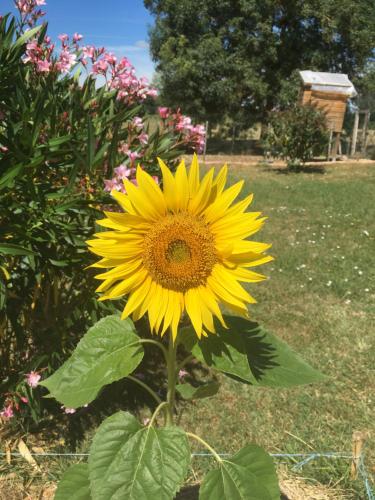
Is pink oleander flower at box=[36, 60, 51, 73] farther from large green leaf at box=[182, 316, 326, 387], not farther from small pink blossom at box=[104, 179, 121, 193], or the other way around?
large green leaf at box=[182, 316, 326, 387]

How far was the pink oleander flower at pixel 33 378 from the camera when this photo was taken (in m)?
2.46

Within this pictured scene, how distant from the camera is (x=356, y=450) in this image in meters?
2.38

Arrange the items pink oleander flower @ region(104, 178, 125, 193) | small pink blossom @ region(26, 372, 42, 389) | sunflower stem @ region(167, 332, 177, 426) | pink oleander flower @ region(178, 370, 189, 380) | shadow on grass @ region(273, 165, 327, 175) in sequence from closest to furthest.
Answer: sunflower stem @ region(167, 332, 177, 426) < pink oleander flower @ region(104, 178, 125, 193) < small pink blossom @ region(26, 372, 42, 389) < pink oleander flower @ region(178, 370, 189, 380) < shadow on grass @ region(273, 165, 327, 175)

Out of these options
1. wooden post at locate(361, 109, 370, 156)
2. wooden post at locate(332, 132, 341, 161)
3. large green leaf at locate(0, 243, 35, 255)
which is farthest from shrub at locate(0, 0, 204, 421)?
wooden post at locate(361, 109, 370, 156)

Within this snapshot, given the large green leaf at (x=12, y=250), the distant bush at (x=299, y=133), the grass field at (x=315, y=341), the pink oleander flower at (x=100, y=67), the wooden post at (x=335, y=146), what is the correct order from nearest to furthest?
the large green leaf at (x=12, y=250), the pink oleander flower at (x=100, y=67), the grass field at (x=315, y=341), the distant bush at (x=299, y=133), the wooden post at (x=335, y=146)

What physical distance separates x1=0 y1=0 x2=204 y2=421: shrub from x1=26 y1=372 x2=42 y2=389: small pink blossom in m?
0.06

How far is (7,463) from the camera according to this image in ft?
8.84

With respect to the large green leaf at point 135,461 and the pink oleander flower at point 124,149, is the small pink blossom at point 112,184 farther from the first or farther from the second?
the large green leaf at point 135,461

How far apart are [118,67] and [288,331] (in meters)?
2.85

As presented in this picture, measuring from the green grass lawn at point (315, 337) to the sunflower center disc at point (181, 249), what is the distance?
6.16 ft

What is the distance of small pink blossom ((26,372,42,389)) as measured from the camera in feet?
8.06

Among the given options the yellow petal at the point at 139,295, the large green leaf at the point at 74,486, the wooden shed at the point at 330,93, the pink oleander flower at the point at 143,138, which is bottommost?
the large green leaf at the point at 74,486

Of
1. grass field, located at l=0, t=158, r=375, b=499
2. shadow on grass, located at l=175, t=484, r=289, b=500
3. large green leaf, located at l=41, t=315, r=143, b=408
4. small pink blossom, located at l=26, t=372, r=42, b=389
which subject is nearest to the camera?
large green leaf, located at l=41, t=315, r=143, b=408

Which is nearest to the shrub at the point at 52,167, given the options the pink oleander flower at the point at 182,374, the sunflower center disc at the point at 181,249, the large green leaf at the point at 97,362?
the large green leaf at the point at 97,362
